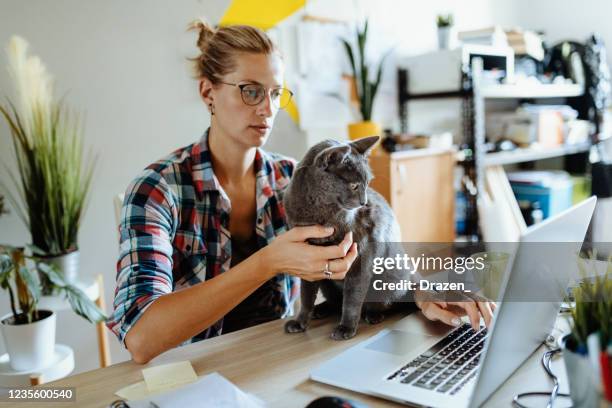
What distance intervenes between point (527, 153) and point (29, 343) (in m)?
2.79

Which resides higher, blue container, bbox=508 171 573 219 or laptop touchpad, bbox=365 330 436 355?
laptop touchpad, bbox=365 330 436 355

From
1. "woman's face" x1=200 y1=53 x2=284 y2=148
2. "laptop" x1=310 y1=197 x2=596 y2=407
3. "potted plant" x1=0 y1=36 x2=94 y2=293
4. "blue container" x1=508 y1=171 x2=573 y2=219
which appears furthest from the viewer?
"blue container" x1=508 y1=171 x2=573 y2=219

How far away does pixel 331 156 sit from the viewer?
0.91 metres

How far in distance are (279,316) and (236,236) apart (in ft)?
0.78

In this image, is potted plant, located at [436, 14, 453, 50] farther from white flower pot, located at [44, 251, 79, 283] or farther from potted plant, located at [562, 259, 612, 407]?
potted plant, located at [562, 259, 612, 407]

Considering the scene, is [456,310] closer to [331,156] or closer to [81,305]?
[331,156]

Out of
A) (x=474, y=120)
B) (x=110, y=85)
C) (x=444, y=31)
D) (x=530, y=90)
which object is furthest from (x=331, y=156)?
(x=530, y=90)

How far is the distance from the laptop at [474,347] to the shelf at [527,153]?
212cm

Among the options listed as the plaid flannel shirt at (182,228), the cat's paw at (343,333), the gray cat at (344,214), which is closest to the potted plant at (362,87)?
the plaid flannel shirt at (182,228)

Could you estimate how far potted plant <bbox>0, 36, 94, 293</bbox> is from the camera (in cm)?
171

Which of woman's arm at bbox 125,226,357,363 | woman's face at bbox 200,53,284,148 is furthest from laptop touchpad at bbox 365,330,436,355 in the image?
woman's face at bbox 200,53,284,148

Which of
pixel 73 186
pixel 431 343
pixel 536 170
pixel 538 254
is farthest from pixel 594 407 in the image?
pixel 536 170

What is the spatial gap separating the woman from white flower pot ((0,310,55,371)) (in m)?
0.66

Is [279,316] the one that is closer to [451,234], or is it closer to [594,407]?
[594,407]
